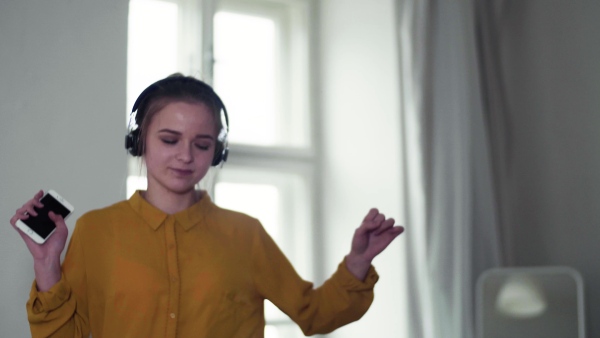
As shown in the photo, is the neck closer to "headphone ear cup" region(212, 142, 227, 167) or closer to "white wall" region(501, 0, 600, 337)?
"headphone ear cup" region(212, 142, 227, 167)

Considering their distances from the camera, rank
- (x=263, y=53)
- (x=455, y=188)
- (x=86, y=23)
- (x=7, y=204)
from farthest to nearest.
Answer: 1. (x=263, y=53)
2. (x=455, y=188)
3. (x=86, y=23)
4. (x=7, y=204)

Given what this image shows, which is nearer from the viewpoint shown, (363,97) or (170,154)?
(170,154)

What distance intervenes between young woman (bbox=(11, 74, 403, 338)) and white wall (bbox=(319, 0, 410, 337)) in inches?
46.6

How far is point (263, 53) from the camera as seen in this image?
8.61 ft

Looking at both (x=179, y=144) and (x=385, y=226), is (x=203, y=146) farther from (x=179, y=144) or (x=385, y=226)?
(x=385, y=226)

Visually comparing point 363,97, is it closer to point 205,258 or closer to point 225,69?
point 225,69

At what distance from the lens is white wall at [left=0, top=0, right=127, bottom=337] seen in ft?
6.35

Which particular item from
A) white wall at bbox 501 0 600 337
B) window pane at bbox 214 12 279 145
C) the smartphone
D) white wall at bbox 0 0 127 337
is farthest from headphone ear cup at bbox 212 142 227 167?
white wall at bbox 501 0 600 337

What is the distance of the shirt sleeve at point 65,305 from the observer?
113 centimetres

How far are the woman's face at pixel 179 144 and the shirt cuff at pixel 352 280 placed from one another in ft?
1.06

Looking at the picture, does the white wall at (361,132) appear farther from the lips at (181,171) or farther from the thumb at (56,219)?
the thumb at (56,219)

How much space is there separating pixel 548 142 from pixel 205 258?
168 cm

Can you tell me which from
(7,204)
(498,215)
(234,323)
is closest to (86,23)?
(7,204)

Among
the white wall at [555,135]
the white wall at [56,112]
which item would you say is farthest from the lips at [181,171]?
the white wall at [555,135]
